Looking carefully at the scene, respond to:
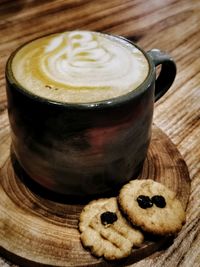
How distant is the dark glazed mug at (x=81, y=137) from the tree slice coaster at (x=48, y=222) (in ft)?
0.16

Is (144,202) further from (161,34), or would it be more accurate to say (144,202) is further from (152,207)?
(161,34)

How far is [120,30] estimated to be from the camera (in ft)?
4.66

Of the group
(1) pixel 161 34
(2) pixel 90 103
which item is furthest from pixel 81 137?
(1) pixel 161 34

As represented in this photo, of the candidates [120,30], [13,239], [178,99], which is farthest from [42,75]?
[120,30]

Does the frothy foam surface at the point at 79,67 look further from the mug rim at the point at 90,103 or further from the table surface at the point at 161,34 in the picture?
the table surface at the point at 161,34

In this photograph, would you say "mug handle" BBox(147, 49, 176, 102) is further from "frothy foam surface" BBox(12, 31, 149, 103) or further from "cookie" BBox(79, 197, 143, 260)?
"cookie" BBox(79, 197, 143, 260)

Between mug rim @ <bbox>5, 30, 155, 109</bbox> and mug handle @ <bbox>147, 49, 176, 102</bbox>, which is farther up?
mug rim @ <bbox>5, 30, 155, 109</bbox>

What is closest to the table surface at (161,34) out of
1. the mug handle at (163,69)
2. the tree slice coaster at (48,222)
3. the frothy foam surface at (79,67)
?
the tree slice coaster at (48,222)

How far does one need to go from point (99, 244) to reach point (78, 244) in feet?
0.15

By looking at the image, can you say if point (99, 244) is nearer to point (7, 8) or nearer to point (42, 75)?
point (42, 75)

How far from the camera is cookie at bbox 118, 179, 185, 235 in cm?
65

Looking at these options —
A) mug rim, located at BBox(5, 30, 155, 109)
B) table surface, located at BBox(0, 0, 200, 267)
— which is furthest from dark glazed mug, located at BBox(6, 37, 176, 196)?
table surface, located at BBox(0, 0, 200, 267)

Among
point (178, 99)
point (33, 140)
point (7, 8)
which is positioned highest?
point (33, 140)

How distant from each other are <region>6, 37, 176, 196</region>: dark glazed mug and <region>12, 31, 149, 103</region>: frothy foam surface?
0.02 metres
